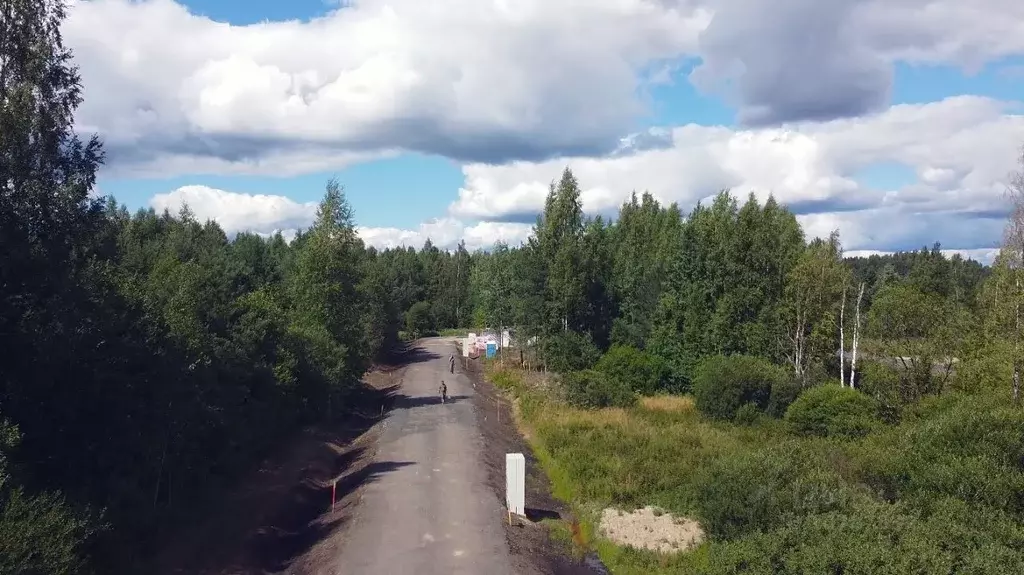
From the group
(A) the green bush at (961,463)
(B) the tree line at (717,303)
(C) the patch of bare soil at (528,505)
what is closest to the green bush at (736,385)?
(B) the tree line at (717,303)

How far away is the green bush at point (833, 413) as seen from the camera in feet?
101

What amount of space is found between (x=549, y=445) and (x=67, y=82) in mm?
21422

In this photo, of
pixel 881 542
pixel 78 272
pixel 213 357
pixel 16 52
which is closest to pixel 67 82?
pixel 16 52

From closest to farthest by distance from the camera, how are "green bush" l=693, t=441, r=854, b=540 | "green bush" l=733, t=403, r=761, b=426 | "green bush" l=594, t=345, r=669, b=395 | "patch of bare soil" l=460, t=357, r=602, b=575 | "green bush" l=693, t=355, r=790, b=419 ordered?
"green bush" l=693, t=441, r=854, b=540, "patch of bare soil" l=460, t=357, r=602, b=575, "green bush" l=733, t=403, r=761, b=426, "green bush" l=693, t=355, r=790, b=419, "green bush" l=594, t=345, r=669, b=395

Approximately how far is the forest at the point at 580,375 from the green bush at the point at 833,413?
0.10 meters

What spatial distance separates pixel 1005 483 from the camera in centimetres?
1733

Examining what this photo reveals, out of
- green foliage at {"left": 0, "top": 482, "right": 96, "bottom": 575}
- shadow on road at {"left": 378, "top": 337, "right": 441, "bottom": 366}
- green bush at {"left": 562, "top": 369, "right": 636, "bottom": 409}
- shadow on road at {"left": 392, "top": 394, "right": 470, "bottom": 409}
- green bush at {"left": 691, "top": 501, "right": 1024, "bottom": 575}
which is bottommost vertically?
shadow on road at {"left": 392, "top": 394, "right": 470, "bottom": 409}

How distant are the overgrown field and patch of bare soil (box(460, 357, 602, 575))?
0.74 metres

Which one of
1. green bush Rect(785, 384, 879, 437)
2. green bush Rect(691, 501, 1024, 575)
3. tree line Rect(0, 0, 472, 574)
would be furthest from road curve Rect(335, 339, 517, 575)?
green bush Rect(785, 384, 879, 437)

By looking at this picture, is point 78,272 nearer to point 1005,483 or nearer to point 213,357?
point 213,357

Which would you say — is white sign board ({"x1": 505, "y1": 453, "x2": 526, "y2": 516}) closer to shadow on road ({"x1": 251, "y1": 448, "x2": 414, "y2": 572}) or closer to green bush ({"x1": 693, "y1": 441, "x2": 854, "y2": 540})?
shadow on road ({"x1": 251, "y1": 448, "x2": 414, "y2": 572})

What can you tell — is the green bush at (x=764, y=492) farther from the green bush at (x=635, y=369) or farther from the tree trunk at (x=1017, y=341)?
the green bush at (x=635, y=369)

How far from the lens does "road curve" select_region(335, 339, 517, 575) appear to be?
57.1 ft

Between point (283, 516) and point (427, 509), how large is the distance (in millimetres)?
4410
